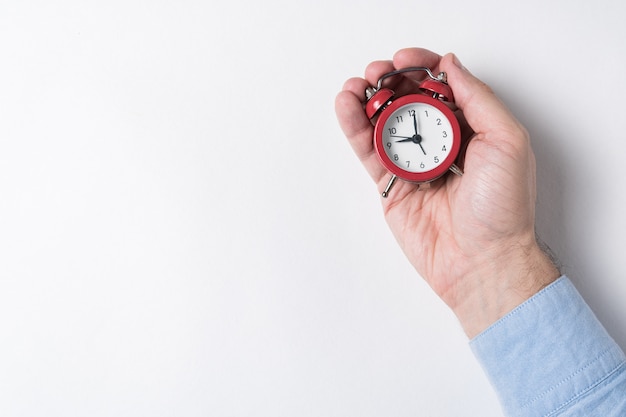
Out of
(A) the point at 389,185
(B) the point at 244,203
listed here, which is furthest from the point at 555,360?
(B) the point at 244,203

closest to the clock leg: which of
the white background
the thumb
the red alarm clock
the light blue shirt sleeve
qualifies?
the red alarm clock

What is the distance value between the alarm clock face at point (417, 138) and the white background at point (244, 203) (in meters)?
0.20

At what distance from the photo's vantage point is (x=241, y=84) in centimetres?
181

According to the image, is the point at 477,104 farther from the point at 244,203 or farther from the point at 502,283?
the point at 244,203

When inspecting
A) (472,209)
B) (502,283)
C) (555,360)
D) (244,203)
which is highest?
(244,203)

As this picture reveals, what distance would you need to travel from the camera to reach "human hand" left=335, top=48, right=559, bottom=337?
5.08ft

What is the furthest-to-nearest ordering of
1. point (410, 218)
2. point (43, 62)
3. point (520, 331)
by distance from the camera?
1. point (43, 62)
2. point (410, 218)
3. point (520, 331)

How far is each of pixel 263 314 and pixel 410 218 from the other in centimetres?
49

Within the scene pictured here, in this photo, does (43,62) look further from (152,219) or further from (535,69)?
(535,69)

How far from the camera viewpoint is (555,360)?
58.5 inches

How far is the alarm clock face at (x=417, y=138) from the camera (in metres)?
1.60

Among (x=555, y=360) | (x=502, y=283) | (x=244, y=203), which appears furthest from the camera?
(x=244, y=203)

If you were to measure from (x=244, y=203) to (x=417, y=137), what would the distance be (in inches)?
20.6

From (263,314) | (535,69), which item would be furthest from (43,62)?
(535,69)
